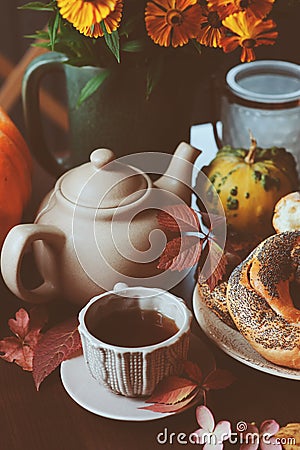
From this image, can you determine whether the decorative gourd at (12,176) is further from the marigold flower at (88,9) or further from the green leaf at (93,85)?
the marigold flower at (88,9)

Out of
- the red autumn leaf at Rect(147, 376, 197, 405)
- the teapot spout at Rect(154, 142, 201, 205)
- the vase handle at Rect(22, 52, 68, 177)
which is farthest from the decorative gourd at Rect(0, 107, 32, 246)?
the red autumn leaf at Rect(147, 376, 197, 405)

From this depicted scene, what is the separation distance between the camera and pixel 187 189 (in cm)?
76

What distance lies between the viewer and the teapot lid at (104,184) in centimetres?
69

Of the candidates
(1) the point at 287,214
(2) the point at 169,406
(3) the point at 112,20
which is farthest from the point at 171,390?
(3) the point at 112,20

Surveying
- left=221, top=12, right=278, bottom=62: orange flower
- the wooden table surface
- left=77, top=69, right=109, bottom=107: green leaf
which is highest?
left=221, top=12, right=278, bottom=62: orange flower

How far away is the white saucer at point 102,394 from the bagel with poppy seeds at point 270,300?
0.17 feet

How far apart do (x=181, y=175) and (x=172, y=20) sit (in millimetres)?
166

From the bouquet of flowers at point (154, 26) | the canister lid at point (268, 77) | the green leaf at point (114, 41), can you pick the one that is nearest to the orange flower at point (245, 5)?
the bouquet of flowers at point (154, 26)

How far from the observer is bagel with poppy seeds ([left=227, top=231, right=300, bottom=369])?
0.61 metres

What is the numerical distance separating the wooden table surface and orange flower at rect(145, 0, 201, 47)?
34 cm

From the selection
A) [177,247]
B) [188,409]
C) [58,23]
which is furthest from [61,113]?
[188,409]

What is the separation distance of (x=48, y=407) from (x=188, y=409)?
0.42ft

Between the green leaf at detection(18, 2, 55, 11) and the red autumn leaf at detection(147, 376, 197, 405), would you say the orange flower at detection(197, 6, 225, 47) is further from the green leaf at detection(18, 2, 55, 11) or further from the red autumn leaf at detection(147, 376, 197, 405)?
the red autumn leaf at detection(147, 376, 197, 405)

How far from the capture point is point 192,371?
24.7 inches
